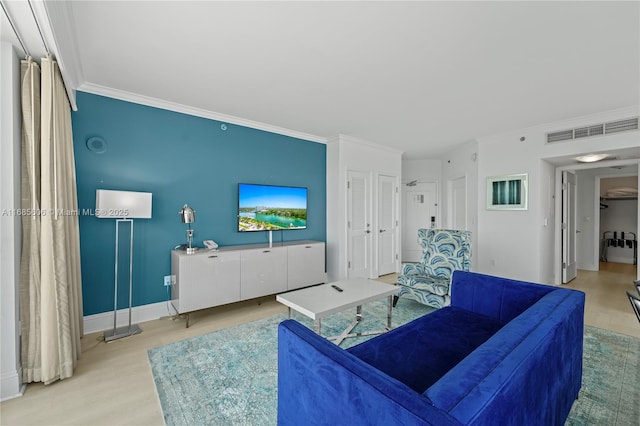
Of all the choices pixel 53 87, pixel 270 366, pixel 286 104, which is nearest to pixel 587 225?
pixel 286 104

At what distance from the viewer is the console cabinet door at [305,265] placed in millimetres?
3822

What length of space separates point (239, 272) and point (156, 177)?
4.80 feet

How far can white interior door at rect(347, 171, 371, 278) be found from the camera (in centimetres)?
481

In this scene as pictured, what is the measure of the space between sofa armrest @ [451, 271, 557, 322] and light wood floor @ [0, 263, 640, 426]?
1890mm

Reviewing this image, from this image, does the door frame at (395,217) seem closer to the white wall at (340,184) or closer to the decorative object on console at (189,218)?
the white wall at (340,184)

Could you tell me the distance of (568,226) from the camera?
493 cm

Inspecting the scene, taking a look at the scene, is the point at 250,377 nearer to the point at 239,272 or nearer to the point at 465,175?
the point at 239,272

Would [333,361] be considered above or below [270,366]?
above

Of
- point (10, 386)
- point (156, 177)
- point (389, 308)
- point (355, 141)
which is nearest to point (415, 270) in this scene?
point (389, 308)

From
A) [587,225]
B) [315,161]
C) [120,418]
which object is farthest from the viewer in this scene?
[587,225]

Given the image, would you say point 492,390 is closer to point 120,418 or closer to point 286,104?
point 120,418

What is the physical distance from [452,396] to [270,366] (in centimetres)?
178

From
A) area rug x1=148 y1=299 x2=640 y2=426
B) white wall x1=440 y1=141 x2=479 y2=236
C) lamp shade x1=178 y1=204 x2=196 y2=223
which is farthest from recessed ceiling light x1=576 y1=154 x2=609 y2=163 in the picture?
lamp shade x1=178 y1=204 x2=196 y2=223

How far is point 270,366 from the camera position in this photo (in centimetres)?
224
